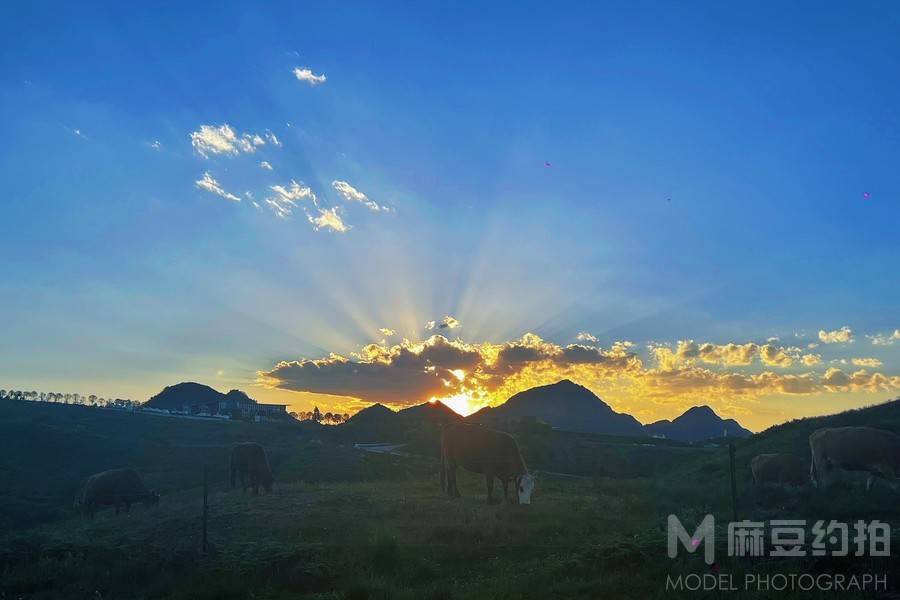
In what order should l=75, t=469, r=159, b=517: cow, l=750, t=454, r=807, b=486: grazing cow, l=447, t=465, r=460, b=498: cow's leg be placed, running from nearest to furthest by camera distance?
l=750, t=454, r=807, b=486: grazing cow → l=447, t=465, r=460, b=498: cow's leg → l=75, t=469, r=159, b=517: cow

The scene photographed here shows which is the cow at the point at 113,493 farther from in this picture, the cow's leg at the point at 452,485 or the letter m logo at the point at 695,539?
the letter m logo at the point at 695,539

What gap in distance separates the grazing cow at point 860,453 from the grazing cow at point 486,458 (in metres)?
11.3

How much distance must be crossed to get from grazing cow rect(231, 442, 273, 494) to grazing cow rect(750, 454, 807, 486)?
24.3 metres

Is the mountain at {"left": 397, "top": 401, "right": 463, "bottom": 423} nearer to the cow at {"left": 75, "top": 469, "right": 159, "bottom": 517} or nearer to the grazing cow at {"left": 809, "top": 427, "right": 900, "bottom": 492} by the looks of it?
the cow at {"left": 75, "top": 469, "right": 159, "bottom": 517}

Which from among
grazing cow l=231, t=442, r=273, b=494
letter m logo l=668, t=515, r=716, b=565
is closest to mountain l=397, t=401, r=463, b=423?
grazing cow l=231, t=442, r=273, b=494

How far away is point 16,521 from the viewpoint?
38656mm

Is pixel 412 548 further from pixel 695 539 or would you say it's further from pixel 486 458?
pixel 486 458

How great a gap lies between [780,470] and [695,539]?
616 inches

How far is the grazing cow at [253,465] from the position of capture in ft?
113

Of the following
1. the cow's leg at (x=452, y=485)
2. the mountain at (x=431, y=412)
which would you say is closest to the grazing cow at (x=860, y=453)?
the cow's leg at (x=452, y=485)

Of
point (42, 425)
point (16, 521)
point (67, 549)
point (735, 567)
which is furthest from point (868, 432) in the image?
point (42, 425)

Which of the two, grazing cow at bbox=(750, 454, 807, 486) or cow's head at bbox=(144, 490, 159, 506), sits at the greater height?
grazing cow at bbox=(750, 454, 807, 486)

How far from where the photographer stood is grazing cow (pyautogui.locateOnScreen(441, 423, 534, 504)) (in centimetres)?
2597

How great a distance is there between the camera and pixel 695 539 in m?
14.0
